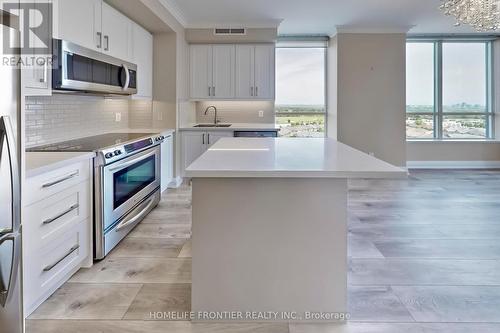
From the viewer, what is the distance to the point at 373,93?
7.00 meters

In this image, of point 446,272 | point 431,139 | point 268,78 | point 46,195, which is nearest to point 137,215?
Answer: point 46,195

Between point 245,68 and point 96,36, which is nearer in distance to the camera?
point 96,36

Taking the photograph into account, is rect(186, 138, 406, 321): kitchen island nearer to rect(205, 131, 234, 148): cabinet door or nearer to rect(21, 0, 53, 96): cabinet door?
rect(21, 0, 53, 96): cabinet door

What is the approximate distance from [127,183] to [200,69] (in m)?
3.49

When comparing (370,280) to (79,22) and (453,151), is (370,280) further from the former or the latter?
(453,151)

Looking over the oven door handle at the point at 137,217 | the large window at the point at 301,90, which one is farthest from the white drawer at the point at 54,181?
the large window at the point at 301,90

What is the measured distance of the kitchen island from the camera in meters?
2.04

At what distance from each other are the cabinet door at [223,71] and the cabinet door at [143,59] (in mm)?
1183

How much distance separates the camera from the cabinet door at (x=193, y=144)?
592 cm

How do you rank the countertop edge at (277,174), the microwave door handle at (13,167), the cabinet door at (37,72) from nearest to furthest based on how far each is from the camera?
1. the microwave door handle at (13,167)
2. the countertop edge at (277,174)
3. the cabinet door at (37,72)

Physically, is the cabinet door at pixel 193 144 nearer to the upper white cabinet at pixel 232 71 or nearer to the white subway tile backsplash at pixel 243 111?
the upper white cabinet at pixel 232 71

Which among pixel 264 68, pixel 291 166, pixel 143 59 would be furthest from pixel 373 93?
pixel 291 166

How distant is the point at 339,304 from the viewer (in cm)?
208

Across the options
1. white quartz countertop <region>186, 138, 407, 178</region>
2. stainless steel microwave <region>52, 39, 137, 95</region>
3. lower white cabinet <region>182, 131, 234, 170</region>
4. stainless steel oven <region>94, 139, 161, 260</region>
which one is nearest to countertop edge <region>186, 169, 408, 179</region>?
white quartz countertop <region>186, 138, 407, 178</region>
